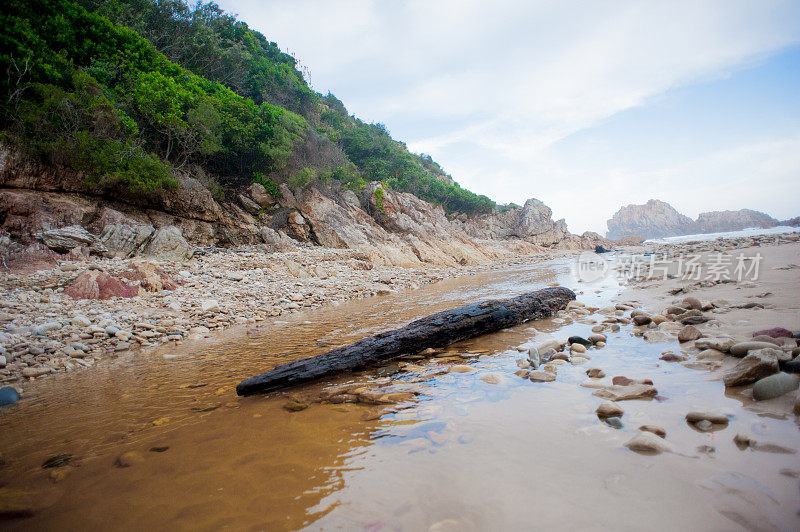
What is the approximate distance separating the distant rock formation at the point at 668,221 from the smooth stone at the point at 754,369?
291 feet

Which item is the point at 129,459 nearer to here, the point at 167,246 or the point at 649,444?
the point at 649,444

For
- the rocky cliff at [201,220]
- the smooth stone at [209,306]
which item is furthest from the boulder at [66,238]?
the smooth stone at [209,306]

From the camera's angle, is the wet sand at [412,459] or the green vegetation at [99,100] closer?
the wet sand at [412,459]

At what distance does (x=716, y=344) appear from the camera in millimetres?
2650

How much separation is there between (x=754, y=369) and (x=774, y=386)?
21 centimetres

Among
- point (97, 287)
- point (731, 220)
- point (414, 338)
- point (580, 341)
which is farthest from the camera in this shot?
point (731, 220)

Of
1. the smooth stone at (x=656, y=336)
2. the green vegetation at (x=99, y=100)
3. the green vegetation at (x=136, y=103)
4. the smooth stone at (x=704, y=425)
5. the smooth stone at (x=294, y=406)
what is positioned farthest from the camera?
the green vegetation at (x=136, y=103)

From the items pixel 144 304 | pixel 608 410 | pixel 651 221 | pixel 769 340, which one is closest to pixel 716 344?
pixel 769 340

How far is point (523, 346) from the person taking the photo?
3.69 m

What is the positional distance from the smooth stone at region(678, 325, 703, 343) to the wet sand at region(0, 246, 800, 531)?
138 mm

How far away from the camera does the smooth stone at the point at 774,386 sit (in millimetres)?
1760

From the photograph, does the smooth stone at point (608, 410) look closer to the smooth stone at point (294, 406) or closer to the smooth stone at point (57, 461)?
the smooth stone at point (294, 406)

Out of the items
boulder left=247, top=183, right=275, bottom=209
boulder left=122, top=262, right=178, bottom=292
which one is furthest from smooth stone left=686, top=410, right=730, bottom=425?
boulder left=247, top=183, right=275, bottom=209

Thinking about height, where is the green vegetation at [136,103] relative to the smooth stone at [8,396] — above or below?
above
